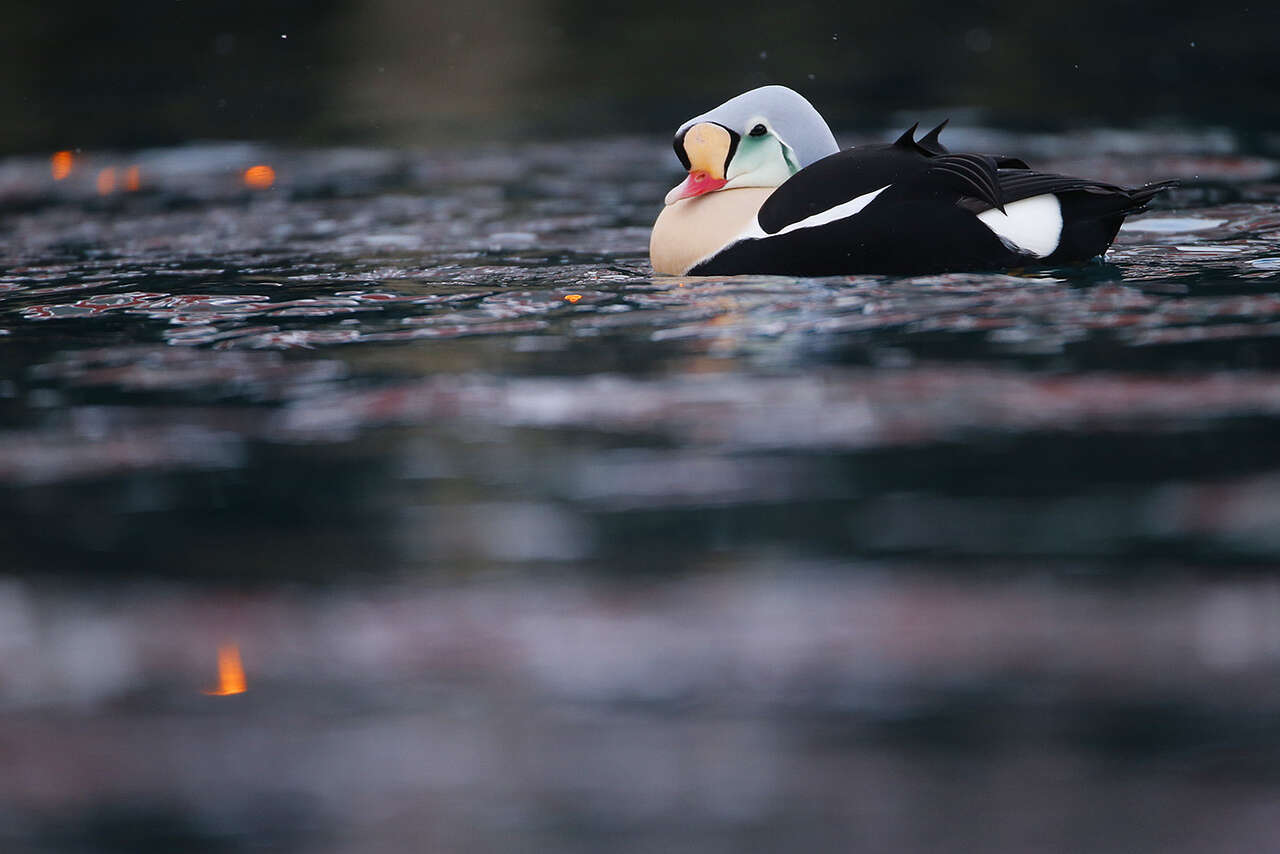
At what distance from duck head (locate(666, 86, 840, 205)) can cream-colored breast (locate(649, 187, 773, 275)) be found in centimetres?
6

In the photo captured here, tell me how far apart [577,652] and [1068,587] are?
79 centimetres

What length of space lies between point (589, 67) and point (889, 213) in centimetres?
1153

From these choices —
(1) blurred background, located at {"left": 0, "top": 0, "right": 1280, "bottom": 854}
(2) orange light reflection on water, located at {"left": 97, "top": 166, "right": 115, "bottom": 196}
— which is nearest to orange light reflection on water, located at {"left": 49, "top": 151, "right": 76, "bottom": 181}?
(2) orange light reflection on water, located at {"left": 97, "top": 166, "right": 115, "bottom": 196}

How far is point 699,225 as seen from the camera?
5770 millimetres

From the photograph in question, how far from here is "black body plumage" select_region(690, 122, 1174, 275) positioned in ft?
17.3

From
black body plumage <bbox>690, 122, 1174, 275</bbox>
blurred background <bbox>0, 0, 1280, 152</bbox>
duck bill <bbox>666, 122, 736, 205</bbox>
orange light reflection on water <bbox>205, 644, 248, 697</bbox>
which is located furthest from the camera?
blurred background <bbox>0, 0, 1280, 152</bbox>

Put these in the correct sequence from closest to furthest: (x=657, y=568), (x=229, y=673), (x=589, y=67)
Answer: (x=229, y=673)
(x=657, y=568)
(x=589, y=67)

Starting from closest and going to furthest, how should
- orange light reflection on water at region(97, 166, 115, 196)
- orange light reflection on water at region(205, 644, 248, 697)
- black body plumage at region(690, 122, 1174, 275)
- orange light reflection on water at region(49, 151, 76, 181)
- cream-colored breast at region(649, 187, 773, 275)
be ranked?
orange light reflection on water at region(205, 644, 248, 697) → black body plumage at region(690, 122, 1174, 275) → cream-colored breast at region(649, 187, 773, 275) → orange light reflection on water at region(97, 166, 115, 196) → orange light reflection on water at region(49, 151, 76, 181)

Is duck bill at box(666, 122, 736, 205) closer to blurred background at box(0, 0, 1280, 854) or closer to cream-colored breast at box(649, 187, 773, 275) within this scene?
cream-colored breast at box(649, 187, 773, 275)

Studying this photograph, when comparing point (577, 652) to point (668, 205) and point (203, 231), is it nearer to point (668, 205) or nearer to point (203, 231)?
point (668, 205)

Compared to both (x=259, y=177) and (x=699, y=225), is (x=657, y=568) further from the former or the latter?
(x=259, y=177)

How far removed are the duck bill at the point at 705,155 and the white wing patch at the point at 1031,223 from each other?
93 centimetres

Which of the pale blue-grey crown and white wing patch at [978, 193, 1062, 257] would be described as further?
the pale blue-grey crown

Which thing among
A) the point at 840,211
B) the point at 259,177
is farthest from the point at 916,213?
the point at 259,177
